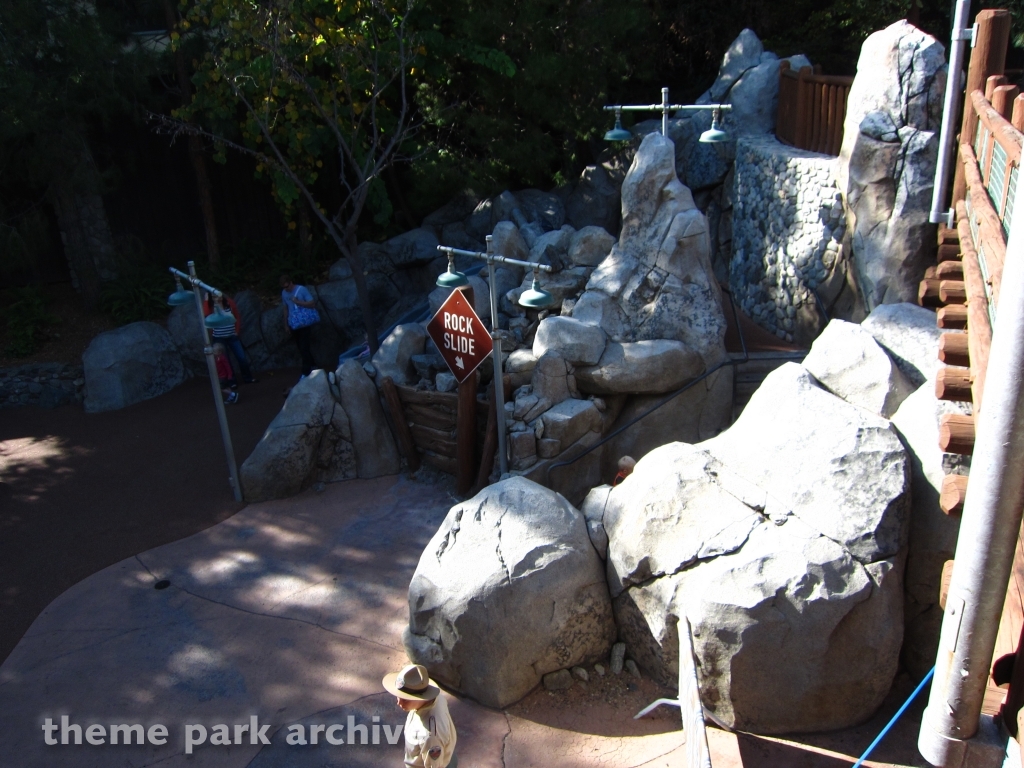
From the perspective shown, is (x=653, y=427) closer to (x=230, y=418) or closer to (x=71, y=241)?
(x=230, y=418)

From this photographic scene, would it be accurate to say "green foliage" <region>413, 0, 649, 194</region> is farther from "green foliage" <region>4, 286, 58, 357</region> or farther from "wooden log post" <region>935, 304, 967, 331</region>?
"wooden log post" <region>935, 304, 967, 331</region>

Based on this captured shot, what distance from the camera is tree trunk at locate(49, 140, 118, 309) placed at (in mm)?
12695

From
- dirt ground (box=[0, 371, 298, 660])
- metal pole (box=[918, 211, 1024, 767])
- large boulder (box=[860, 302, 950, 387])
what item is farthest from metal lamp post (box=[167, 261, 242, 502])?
metal pole (box=[918, 211, 1024, 767])

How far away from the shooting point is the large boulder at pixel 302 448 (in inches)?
368

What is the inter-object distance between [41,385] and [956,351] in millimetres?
11985

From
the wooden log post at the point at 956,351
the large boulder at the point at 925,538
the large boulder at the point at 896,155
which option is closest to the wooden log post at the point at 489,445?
the large boulder at the point at 925,538

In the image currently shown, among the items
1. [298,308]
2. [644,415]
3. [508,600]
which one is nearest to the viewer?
[508,600]

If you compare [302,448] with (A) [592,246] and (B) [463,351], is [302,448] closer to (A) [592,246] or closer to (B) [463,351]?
(B) [463,351]

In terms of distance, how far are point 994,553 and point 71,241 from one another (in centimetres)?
1392

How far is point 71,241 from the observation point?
13.4 m

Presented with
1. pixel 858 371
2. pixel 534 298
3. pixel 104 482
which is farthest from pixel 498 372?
pixel 104 482

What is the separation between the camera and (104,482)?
9.88m

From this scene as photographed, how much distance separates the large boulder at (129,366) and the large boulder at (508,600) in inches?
289

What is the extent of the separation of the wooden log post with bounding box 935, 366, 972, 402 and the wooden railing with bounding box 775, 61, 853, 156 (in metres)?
7.50
